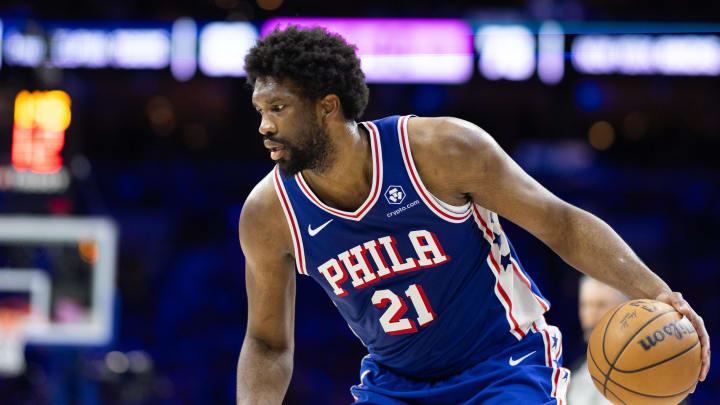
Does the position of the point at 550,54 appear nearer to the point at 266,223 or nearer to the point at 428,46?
the point at 428,46

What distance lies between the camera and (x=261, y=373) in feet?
9.80

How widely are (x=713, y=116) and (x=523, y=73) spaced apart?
5.26 m

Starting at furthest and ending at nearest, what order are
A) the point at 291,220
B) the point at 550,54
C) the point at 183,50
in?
the point at 183,50, the point at 550,54, the point at 291,220

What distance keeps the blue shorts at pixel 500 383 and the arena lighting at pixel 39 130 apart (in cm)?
609

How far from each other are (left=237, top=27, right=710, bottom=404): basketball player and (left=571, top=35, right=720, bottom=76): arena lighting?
299 inches

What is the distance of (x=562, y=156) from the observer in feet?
41.8

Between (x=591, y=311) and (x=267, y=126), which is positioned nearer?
(x=267, y=126)

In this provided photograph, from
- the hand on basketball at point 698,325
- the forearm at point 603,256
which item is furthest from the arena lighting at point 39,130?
the hand on basketball at point 698,325

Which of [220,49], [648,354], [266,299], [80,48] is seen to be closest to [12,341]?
[80,48]

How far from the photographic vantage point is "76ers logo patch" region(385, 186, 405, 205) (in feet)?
9.00

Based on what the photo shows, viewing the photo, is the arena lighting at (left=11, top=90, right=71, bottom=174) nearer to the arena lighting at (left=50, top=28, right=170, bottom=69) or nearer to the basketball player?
the arena lighting at (left=50, top=28, right=170, bottom=69)

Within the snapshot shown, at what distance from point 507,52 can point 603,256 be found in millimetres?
7423

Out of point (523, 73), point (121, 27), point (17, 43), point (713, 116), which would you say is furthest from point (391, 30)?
point (713, 116)

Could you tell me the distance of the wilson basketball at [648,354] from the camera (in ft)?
8.15
